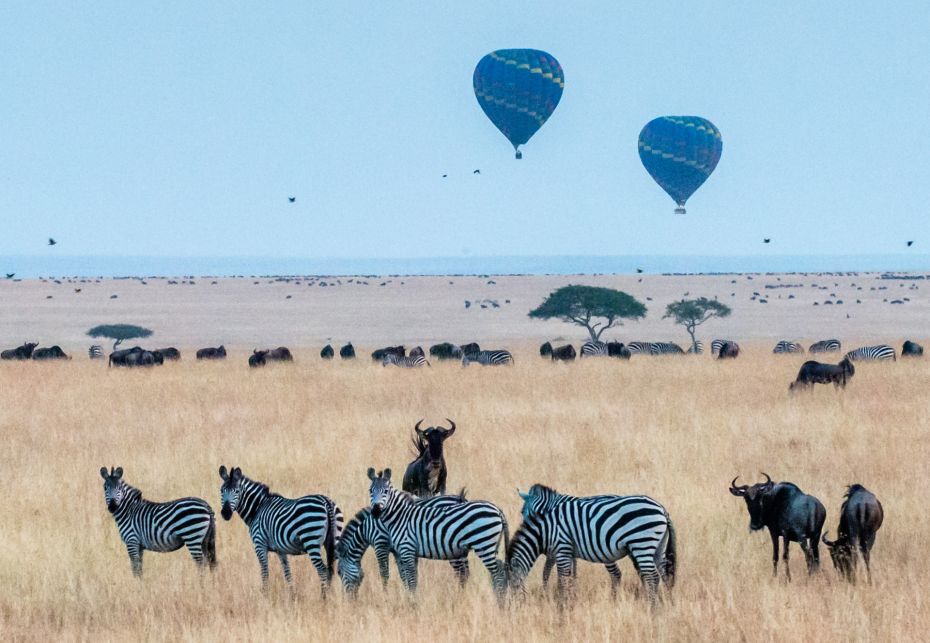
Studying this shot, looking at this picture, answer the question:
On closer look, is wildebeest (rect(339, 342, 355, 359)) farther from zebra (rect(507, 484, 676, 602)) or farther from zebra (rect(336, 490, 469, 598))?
zebra (rect(507, 484, 676, 602))

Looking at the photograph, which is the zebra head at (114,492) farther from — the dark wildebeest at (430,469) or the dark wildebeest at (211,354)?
the dark wildebeest at (211,354)

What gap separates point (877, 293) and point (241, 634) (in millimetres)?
112051

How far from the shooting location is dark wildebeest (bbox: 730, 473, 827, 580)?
29.7ft

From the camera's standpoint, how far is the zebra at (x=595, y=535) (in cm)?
807

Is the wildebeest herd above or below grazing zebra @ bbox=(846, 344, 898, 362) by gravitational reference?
above

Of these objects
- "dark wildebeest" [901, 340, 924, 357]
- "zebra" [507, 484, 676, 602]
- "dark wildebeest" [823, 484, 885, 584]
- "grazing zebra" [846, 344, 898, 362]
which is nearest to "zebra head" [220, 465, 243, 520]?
"zebra" [507, 484, 676, 602]

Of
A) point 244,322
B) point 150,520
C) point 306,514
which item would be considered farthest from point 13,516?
point 244,322

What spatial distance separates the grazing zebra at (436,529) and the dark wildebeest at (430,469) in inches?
113

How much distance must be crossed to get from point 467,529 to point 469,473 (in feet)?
20.4

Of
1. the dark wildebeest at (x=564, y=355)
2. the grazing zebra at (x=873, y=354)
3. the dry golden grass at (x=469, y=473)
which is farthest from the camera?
the dark wildebeest at (x=564, y=355)

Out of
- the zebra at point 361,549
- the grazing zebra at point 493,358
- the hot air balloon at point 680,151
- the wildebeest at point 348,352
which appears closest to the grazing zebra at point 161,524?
the zebra at point 361,549

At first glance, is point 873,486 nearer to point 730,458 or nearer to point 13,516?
point 730,458

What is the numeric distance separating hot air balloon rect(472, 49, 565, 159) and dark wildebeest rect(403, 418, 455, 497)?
3432cm

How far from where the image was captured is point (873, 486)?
13172 mm
